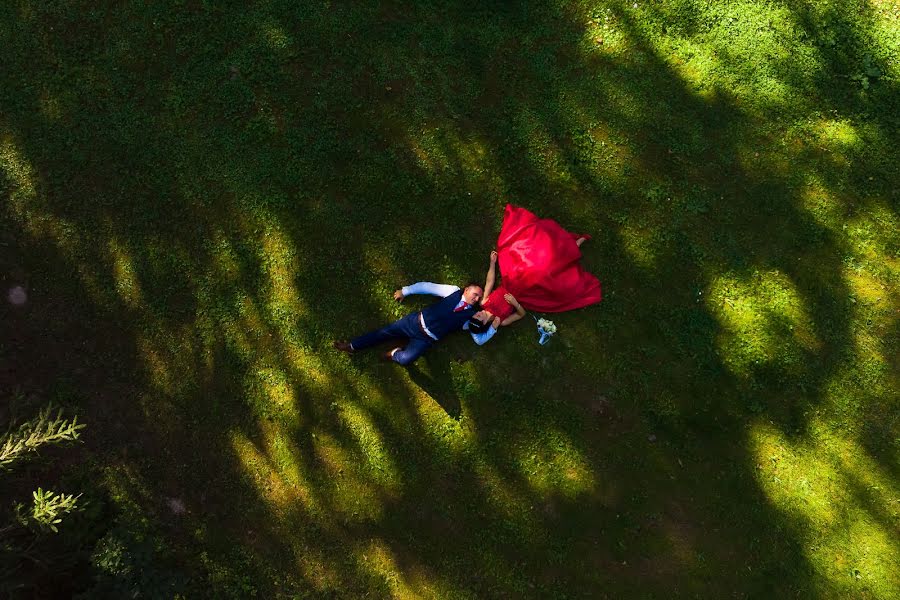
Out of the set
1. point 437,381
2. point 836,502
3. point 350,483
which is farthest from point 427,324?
point 836,502

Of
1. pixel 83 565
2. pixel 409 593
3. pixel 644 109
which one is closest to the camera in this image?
pixel 83 565

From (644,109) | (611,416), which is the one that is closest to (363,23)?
(644,109)

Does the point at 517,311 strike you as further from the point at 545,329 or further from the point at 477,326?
the point at 477,326

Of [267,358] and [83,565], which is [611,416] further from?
[83,565]

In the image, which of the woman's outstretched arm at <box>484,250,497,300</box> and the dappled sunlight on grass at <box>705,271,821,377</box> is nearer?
the dappled sunlight on grass at <box>705,271,821,377</box>

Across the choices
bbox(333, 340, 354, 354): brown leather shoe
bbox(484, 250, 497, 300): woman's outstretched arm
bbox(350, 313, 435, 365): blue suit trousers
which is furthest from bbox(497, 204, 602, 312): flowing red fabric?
bbox(333, 340, 354, 354): brown leather shoe

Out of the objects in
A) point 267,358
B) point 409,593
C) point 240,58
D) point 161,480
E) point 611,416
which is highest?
point 240,58

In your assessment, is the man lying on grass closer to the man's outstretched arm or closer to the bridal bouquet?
the man's outstretched arm
